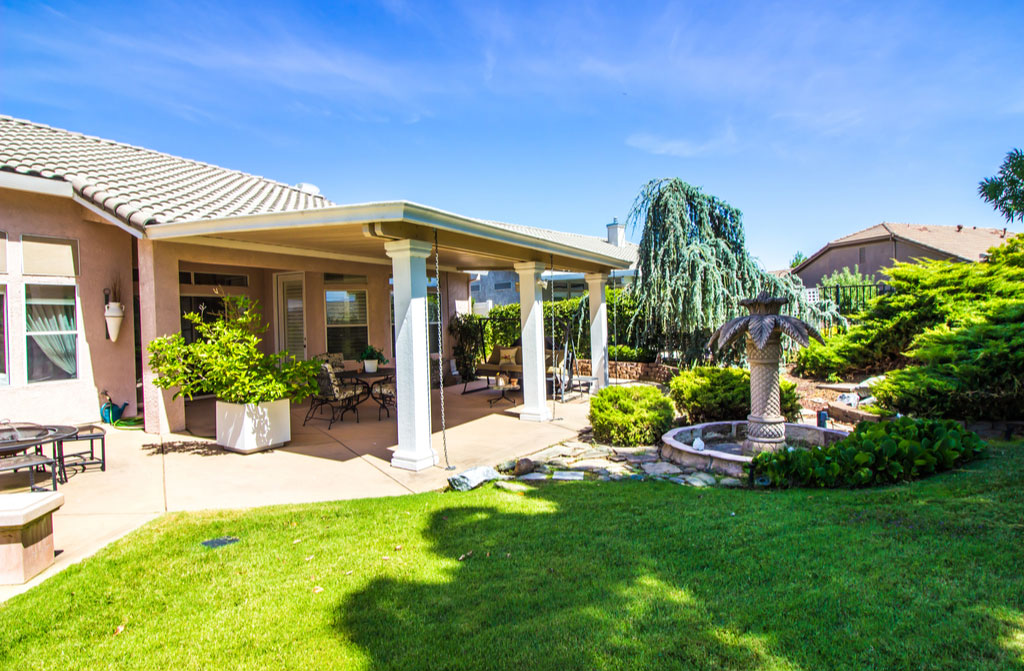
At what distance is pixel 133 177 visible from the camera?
9.17m

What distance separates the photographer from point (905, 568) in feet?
10.7

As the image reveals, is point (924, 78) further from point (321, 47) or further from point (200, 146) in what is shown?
point (200, 146)

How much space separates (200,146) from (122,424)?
11.2 metres

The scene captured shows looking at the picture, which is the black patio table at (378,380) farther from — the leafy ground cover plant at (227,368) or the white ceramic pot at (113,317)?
the white ceramic pot at (113,317)

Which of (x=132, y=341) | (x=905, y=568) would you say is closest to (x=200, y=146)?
(x=132, y=341)

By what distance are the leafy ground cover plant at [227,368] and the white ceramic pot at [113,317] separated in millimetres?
1622

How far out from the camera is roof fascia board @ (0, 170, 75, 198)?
7168mm

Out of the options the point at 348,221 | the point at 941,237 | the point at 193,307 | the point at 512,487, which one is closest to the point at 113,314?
the point at 193,307

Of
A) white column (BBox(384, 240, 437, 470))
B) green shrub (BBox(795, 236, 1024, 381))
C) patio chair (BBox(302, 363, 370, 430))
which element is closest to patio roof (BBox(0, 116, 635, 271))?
white column (BBox(384, 240, 437, 470))

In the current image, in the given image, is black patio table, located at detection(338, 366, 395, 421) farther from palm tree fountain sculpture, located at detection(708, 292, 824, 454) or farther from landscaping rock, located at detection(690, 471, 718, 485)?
palm tree fountain sculpture, located at detection(708, 292, 824, 454)

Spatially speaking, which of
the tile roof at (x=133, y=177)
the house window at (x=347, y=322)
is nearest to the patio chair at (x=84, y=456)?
the tile roof at (x=133, y=177)

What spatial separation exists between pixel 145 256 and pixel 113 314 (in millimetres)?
1373

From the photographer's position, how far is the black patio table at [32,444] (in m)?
5.04

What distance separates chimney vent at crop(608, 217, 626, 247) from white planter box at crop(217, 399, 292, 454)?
21038 mm
